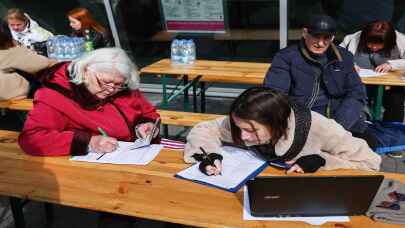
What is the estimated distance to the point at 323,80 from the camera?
320cm

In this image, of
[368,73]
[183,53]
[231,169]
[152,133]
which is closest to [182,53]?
[183,53]

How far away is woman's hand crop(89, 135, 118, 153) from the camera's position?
222 centimetres

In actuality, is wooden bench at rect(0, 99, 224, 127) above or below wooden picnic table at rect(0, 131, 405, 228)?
below

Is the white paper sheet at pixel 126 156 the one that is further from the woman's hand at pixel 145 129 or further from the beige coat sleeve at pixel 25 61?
the beige coat sleeve at pixel 25 61

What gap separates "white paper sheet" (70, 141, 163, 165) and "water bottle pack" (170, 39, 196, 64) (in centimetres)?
282

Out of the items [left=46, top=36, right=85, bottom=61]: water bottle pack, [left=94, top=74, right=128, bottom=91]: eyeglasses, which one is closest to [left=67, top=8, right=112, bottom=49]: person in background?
[left=46, top=36, right=85, bottom=61]: water bottle pack

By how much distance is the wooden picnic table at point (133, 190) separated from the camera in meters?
1.59

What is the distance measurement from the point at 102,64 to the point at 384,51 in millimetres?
3071

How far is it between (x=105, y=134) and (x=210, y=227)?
108cm

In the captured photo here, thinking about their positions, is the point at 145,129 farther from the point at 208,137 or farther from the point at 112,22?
the point at 112,22

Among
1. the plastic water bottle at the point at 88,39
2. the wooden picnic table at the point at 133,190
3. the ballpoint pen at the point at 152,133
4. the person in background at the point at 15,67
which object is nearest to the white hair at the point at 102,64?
the ballpoint pen at the point at 152,133

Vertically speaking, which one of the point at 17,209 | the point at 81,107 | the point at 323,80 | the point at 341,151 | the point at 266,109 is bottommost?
the point at 17,209

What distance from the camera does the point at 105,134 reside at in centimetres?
242

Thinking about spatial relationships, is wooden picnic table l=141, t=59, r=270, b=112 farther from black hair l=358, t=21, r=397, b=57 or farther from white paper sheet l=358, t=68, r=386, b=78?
black hair l=358, t=21, r=397, b=57
